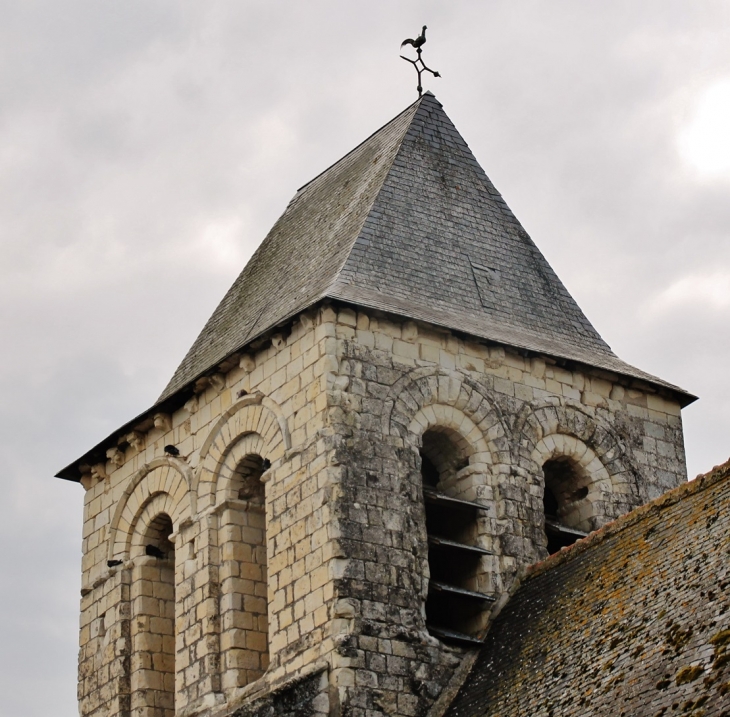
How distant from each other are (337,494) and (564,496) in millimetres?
3495

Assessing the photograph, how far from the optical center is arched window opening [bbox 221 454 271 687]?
58.9 feet

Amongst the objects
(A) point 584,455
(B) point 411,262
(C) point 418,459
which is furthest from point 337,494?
(B) point 411,262

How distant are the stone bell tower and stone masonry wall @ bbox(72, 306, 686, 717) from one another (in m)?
0.02

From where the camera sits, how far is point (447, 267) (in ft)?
66.1

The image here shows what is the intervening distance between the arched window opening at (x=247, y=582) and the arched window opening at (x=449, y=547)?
5.72 ft

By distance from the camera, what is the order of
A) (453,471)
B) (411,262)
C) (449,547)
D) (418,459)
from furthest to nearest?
(411,262)
(453,471)
(418,459)
(449,547)

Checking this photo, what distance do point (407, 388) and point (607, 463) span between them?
2655 millimetres

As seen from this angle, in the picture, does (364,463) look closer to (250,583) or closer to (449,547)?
(449,547)

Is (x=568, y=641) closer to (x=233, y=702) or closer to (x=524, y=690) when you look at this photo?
(x=524, y=690)

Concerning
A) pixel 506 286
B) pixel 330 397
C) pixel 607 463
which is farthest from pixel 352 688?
pixel 506 286

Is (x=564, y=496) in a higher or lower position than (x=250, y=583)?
higher

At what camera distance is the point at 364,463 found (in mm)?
17516

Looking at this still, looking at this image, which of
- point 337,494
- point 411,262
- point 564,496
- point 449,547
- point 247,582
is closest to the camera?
point 337,494

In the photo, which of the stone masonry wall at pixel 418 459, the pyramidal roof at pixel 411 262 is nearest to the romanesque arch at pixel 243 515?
the pyramidal roof at pixel 411 262
